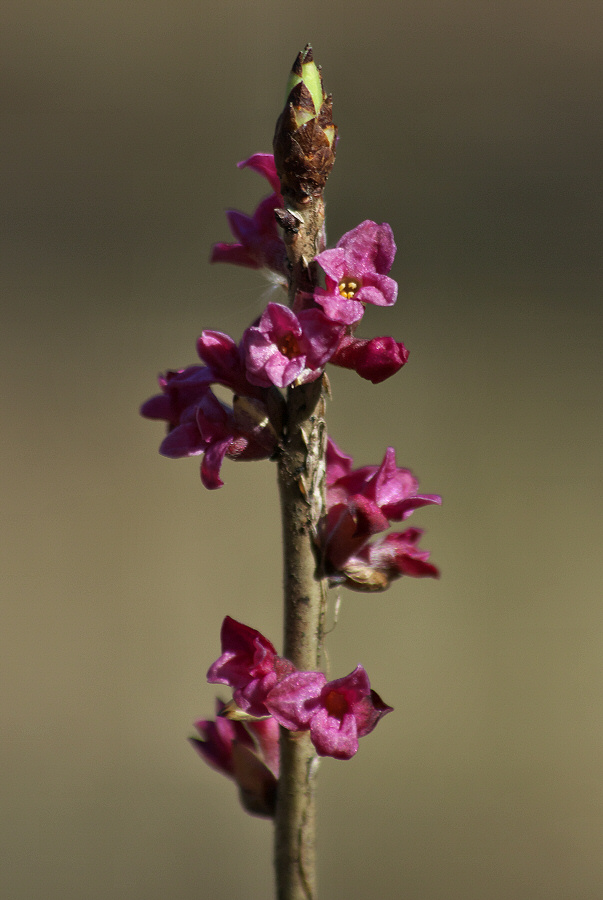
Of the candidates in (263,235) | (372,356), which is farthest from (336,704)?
(263,235)

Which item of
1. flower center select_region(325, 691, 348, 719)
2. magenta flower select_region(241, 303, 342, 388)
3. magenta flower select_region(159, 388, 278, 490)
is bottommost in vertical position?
flower center select_region(325, 691, 348, 719)

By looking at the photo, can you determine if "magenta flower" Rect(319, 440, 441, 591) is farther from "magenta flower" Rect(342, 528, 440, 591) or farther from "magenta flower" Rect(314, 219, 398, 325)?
"magenta flower" Rect(314, 219, 398, 325)

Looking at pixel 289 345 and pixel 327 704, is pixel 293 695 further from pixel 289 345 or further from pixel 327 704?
pixel 289 345

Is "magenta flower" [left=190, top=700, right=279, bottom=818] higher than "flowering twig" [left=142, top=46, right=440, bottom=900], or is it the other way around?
"flowering twig" [left=142, top=46, right=440, bottom=900]

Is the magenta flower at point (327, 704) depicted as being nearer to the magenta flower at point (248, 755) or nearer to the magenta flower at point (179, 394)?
the magenta flower at point (248, 755)

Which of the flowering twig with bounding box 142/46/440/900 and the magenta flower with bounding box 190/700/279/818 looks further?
the magenta flower with bounding box 190/700/279/818

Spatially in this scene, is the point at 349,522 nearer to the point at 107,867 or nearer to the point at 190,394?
the point at 190,394

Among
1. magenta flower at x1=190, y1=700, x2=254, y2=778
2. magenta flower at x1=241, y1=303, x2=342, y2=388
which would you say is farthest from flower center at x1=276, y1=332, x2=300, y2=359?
magenta flower at x1=190, y1=700, x2=254, y2=778

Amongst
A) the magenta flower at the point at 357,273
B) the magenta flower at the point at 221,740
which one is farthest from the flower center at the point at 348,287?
the magenta flower at the point at 221,740
